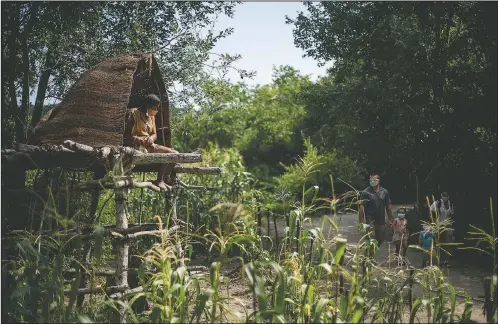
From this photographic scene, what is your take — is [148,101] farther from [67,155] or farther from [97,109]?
[67,155]

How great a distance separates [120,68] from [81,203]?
2.97 metres

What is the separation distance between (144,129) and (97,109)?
0.61 meters

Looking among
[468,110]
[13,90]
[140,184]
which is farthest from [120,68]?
[468,110]

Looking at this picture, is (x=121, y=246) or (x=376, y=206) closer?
(x=121, y=246)

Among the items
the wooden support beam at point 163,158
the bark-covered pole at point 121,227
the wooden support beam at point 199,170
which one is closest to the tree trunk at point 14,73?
the wooden support beam at point 199,170

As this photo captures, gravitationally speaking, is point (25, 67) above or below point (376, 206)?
above

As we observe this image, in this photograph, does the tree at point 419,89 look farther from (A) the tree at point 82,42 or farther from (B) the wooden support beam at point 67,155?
(B) the wooden support beam at point 67,155

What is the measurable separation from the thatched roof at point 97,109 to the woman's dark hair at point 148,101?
277 mm

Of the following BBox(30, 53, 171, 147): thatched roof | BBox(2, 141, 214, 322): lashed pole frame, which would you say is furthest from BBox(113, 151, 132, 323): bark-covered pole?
BBox(30, 53, 171, 147): thatched roof

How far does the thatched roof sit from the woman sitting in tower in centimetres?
32

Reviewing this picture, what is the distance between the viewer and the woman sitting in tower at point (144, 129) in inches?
258

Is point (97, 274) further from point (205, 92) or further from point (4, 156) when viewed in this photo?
point (205, 92)

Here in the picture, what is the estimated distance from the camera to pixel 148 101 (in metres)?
6.70

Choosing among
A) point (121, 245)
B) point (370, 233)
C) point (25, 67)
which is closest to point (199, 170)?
point (121, 245)
